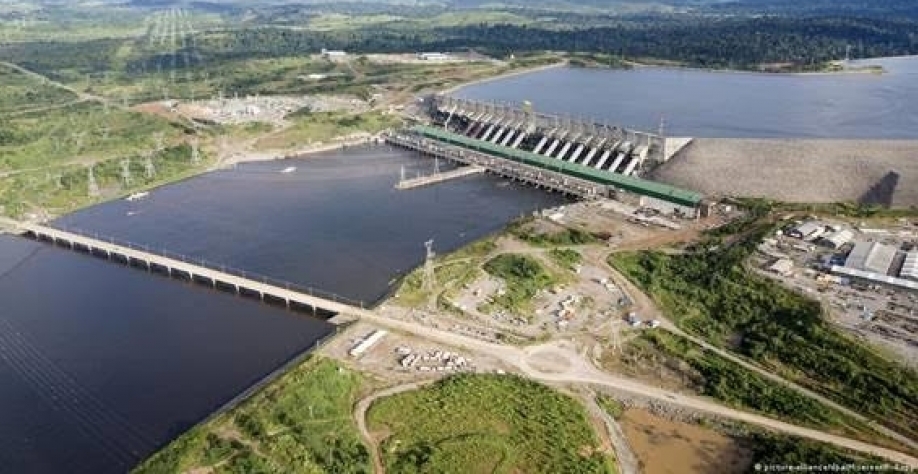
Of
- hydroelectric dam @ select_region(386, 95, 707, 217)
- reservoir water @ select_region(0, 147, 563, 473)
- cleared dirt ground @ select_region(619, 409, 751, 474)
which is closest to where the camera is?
cleared dirt ground @ select_region(619, 409, 751, 474)

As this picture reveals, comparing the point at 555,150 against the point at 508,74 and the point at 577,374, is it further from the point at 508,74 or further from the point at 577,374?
the point at 508,74

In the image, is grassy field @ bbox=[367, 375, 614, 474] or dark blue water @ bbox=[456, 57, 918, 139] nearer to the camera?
grassy field @ bbox=[367, 375, 614, 474]

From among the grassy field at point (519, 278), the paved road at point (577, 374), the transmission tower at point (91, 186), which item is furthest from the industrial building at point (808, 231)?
the transmission tower at point (91, 186)

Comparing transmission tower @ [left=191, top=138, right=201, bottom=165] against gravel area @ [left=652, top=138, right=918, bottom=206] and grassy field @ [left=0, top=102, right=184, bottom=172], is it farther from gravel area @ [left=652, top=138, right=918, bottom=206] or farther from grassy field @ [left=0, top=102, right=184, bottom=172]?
gravel area @ [left=652, top=138, right=918, bottom=206]

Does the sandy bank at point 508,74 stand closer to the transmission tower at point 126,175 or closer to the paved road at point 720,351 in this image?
the transmission tower at point 126,175

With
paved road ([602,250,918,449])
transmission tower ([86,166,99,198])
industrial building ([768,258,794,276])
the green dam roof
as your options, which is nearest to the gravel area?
the green dam roof

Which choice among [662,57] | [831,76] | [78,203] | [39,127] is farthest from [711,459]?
[662,57]

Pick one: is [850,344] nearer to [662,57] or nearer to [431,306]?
[431,306]
